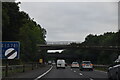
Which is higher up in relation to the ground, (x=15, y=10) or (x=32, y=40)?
(x=15, y=10)

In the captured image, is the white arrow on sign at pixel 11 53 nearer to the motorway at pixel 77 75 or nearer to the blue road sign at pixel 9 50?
the blue road sign at pixel 9 50

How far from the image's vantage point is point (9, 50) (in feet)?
64.0

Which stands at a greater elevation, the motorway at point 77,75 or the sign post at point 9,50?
the sign post at point 9,50

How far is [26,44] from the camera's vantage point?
63.7 metres

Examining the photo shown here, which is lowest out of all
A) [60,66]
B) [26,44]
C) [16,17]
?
[60,66]

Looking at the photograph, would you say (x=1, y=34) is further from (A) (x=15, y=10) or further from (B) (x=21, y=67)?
(B) (x=21, y=67)

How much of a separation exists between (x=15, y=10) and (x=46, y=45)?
125 ft

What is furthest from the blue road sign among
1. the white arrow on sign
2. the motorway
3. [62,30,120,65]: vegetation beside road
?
[62,30,120,65]: vegetation beside road

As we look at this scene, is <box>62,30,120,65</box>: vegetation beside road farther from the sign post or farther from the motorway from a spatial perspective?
the sign post

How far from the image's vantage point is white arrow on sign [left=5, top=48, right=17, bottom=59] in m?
19.2

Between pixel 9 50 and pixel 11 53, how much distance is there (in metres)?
0.28

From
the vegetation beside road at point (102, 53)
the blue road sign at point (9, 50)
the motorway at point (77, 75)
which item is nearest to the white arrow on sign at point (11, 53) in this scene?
the blue road sign at point (9, 50)

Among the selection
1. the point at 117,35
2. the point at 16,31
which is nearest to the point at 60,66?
the point at 16,31

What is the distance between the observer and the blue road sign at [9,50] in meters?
19.1
